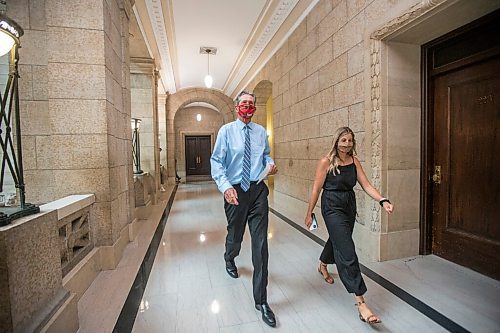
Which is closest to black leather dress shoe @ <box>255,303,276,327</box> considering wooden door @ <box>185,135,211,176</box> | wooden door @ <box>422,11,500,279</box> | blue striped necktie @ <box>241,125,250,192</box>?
blue striped necktie @ <box>241,125,250,192</box>

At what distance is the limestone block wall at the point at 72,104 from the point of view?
101 inches

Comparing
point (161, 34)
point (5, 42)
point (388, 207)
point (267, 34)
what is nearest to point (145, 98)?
point (161, 34)

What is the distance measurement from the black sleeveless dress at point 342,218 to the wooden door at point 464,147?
1.42 m

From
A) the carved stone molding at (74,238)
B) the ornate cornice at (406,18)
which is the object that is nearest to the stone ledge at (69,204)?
the carved stone molding at (74,238)

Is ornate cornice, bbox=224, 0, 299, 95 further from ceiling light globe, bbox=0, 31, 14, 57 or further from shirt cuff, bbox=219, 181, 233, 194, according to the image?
ceiling light globe, bbox=0, 31, 14, 57

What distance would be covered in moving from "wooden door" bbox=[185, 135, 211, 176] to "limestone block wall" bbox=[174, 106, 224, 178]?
1.54ft

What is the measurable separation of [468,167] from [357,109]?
121 cm

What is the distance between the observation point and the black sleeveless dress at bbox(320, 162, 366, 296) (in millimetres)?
1933

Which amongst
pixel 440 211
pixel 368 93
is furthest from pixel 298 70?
pixel 440 211

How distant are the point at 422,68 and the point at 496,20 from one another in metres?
0.69

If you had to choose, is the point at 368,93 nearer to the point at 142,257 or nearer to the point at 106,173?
the point at 106,173

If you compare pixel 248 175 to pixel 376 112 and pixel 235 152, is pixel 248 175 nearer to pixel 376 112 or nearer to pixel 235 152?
pixel 235 152

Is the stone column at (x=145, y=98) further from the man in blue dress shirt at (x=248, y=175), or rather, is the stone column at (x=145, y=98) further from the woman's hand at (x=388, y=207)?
the woman's hand at (x=388, y=207)

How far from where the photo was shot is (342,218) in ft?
6.71
